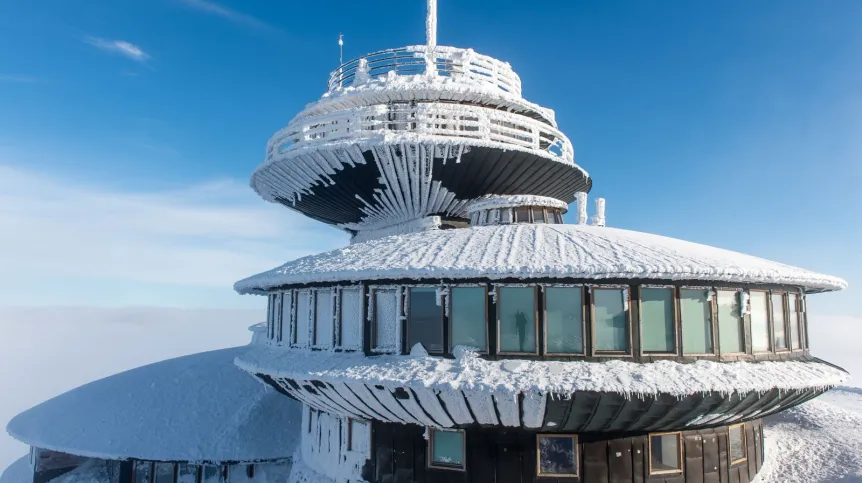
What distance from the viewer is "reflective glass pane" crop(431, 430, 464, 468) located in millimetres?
12852

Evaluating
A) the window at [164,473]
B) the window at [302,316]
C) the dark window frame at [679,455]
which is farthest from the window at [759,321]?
the window at [164,473]

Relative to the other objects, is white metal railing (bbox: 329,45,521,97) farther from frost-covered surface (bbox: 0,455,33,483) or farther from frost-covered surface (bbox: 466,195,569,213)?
frost-covered surface (bbox: 0,455,33,483)

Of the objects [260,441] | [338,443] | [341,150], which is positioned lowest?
[260,441]

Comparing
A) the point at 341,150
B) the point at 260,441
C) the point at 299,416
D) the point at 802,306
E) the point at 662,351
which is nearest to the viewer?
the point at 662,351

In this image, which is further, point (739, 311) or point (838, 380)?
point (838, 380)

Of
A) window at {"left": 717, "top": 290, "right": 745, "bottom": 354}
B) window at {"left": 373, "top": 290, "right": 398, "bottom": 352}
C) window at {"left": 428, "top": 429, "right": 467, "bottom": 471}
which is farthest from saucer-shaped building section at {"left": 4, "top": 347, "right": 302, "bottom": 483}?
window at {"left": 717, "top": 290, "right": 745, "bottom": 354}

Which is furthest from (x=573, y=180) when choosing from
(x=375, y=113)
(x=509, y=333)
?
(x=509, y=333)

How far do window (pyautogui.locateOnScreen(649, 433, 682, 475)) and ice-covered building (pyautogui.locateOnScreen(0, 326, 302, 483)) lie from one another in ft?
41.7

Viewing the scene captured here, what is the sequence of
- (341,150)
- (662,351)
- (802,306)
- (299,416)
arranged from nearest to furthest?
1. (662,351)
2. (802,306)
3. (341,150)
4. (299,416)

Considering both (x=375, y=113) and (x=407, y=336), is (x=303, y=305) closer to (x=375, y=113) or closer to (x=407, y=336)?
(x=407, y=336)

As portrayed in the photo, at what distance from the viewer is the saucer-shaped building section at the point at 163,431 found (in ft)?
65.2

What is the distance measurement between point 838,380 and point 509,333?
8309 mm

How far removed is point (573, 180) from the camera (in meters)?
23.0

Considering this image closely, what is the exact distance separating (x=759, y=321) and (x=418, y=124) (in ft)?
36.5
